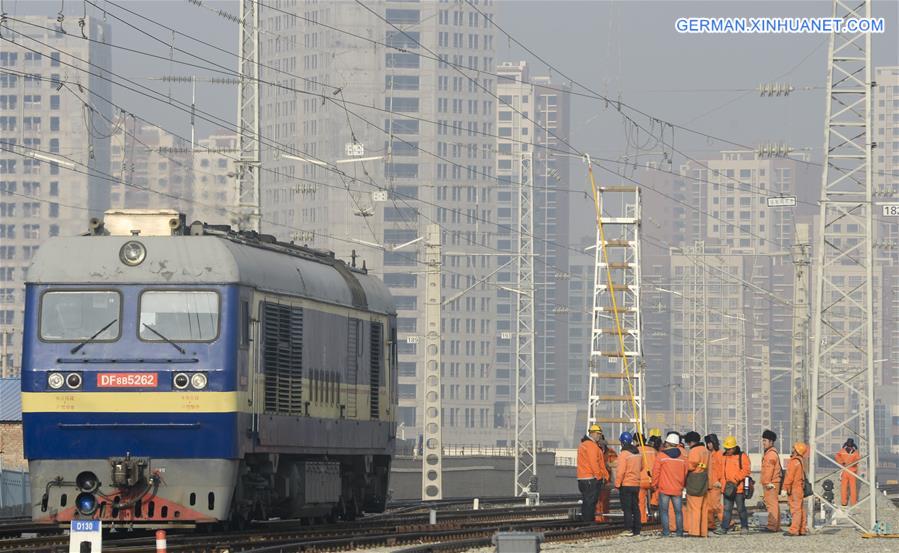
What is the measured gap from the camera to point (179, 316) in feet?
76.8

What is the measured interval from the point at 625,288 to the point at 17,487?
25.6 metres

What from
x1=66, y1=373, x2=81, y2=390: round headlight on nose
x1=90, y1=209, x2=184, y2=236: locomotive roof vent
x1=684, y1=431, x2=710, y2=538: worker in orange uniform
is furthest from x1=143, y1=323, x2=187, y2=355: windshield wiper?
x1=684, y1=431, x2=710, y2=538: worker in orange uniform

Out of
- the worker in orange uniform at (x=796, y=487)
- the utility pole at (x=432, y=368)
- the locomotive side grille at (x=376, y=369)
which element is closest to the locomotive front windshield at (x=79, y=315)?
the locomotive side grille at (x=376, y=369)

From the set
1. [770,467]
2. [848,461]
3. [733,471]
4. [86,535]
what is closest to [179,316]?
[86,535]

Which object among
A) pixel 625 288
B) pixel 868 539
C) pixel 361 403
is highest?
pixel 625 288

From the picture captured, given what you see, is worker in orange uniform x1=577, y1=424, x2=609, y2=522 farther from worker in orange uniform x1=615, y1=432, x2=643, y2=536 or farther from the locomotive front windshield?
the locomotive front windshield

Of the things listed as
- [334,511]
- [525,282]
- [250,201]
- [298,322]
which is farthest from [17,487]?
[525,282]

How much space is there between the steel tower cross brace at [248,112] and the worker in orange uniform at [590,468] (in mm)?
16418

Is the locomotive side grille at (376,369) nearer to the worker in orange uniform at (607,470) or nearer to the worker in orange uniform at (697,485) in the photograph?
the worker in orange uniform at (607,470)

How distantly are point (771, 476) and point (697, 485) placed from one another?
9.55ft

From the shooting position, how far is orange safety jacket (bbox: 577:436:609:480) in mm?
29797

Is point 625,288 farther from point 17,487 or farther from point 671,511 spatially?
point 671,511

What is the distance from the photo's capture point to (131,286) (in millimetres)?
23500

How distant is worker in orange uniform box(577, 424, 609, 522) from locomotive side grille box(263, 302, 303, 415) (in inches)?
219
